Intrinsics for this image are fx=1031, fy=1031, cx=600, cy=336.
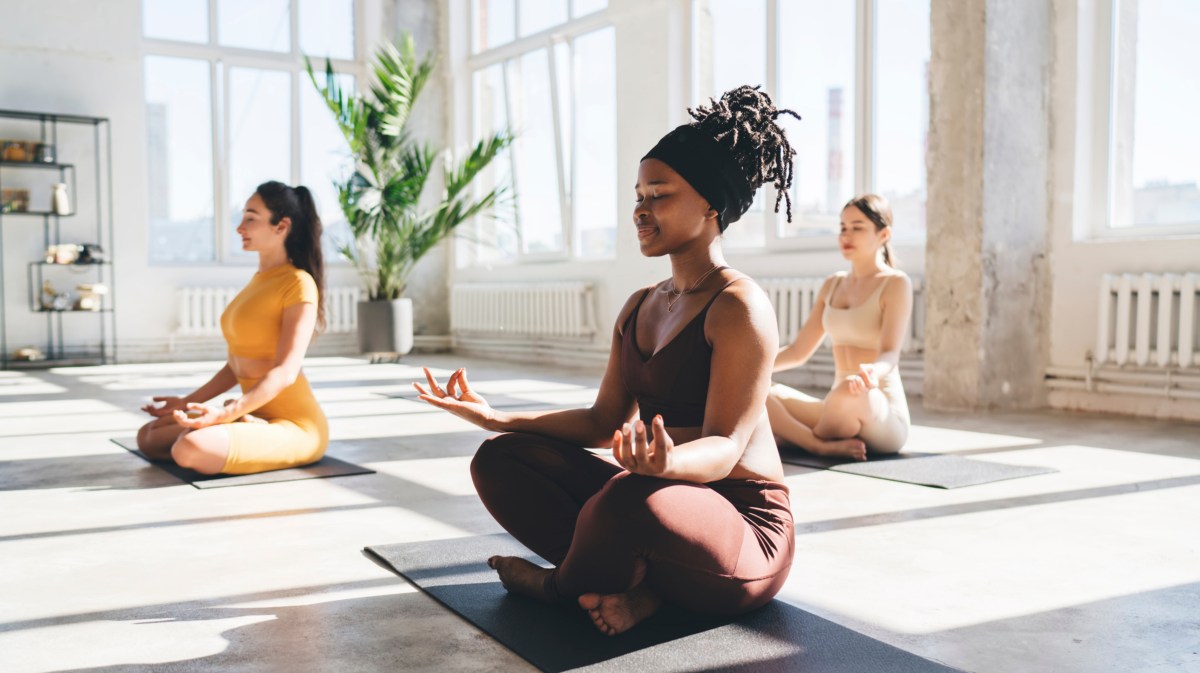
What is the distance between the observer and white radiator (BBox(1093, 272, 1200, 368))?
4.88 meters

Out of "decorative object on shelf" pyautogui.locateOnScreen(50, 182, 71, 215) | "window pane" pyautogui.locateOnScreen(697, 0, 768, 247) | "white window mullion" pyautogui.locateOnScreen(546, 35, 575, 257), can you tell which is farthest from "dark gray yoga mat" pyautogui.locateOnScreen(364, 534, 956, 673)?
"decorative object on shelf" pyautogui.locateOnScreen(50, 182, 71, 215)

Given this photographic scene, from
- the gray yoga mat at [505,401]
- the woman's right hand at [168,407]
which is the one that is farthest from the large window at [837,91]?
the woman's right hand at [168,407]

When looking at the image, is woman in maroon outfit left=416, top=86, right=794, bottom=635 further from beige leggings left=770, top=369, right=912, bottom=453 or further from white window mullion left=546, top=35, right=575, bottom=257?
white window mullion left=546, top=35, right=575, bottom=257

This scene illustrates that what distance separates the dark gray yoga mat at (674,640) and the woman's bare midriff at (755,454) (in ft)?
0.91

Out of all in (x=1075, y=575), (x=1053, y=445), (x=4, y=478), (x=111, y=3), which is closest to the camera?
(x=1075, y=575)

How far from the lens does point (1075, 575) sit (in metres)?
2.30

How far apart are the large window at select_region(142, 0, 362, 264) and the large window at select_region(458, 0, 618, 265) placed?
4.80 ft

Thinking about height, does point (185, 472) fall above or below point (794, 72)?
below

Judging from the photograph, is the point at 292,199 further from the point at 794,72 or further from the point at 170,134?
the point at 170,134

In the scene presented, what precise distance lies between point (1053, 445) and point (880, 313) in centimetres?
108

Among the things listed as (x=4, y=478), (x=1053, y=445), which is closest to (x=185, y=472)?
(x=4, y=478)

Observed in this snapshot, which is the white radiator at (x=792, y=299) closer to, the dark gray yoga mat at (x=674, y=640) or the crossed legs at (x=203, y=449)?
the crossed legs at (x=203, y=449)

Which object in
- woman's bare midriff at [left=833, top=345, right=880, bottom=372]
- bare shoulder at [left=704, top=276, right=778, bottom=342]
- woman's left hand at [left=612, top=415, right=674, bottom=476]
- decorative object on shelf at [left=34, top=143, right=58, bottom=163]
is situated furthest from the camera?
decorative object on shelf at [left=34, top=143, right=58, bottom=163]

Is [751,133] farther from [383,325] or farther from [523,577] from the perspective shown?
[383,325]
